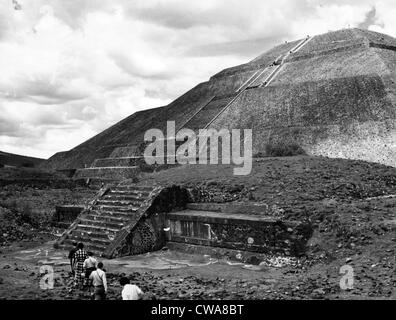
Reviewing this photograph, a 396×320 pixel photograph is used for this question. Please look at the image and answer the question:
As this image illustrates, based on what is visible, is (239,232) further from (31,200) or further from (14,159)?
(14,159)

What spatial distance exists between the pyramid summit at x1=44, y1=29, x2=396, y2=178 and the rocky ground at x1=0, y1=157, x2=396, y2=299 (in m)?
6.17

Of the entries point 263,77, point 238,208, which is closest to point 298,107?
point 263,77

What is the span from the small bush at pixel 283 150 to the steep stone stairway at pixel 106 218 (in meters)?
7.89

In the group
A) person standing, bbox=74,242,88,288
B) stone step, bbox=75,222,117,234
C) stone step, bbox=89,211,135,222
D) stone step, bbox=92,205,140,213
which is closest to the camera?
person standing, bbox=74,242,88,288

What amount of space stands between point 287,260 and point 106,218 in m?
6.19

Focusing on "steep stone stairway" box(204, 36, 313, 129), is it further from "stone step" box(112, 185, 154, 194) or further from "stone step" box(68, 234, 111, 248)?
"stone step" box(68, 234, 111, 248)

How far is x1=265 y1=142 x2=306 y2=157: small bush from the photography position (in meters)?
20.9

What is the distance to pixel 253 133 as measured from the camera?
1010 inches

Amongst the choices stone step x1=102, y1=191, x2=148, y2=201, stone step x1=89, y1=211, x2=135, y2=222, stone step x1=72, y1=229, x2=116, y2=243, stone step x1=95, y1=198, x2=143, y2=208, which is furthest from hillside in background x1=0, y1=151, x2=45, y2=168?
stone step x1=72, y1=229, x2=116, y2=243

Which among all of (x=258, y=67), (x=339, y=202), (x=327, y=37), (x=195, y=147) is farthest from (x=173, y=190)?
(x=327, y=37)

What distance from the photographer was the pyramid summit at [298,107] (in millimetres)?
22812

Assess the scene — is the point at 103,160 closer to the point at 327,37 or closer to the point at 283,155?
the point at 283,155

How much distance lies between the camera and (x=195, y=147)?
87.2ft

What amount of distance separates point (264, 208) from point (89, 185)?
53.6 ft
